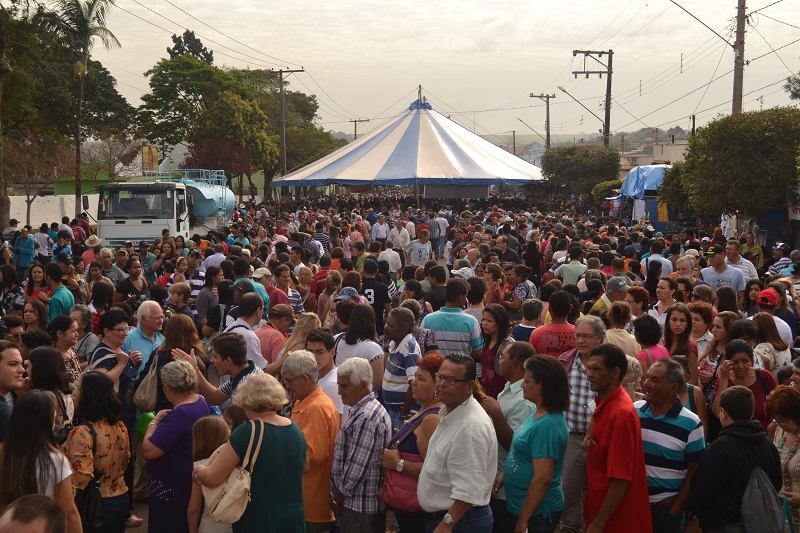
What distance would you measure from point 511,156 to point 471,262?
25720mm

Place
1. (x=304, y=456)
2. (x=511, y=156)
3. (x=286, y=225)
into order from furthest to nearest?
(x=511, y=156) → (x=286, y=225) → (x=304, y=456)

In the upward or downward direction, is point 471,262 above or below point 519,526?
above

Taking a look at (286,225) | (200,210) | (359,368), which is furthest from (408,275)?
(200,210)

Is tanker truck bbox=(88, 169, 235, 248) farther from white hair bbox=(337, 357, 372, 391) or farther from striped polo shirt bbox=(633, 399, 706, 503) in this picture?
Result: striped polo shirt bbox=(633, 399, 706, 503)

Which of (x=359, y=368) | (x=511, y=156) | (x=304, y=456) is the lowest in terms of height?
(x=304, y=456)

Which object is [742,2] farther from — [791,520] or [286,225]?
[791,520]

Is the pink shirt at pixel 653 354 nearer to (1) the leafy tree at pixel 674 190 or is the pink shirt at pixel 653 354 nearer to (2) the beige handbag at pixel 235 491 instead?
(2) the beige handbag at pixel 235 491

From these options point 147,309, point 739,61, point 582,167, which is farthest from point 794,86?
point 147,309

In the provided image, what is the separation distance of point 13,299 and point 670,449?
7.68 metres

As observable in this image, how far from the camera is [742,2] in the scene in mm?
19203

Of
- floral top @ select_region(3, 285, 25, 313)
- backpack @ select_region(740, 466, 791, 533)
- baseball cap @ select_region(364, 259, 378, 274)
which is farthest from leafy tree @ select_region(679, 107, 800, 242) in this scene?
floral top @ select_region(3, 285, 25, 313)

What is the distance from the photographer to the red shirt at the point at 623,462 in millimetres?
4457

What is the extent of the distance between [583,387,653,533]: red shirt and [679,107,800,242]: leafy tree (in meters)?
13.9

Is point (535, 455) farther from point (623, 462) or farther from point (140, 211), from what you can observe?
point (140, 211)
